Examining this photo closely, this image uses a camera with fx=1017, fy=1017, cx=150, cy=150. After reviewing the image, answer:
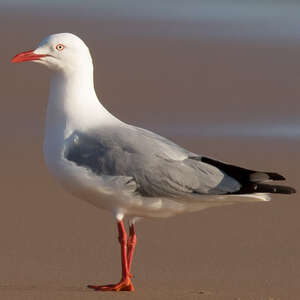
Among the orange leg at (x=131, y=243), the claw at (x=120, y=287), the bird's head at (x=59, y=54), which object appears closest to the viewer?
the claw at (x=120, y=287)

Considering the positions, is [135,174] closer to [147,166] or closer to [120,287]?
[147,166]

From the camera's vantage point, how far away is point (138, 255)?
24.6 feet

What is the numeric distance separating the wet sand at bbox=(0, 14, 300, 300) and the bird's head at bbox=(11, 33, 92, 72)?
4.56ft

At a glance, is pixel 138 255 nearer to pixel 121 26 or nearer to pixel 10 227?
pixel 10 227

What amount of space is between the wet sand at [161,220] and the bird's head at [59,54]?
4.56 ft

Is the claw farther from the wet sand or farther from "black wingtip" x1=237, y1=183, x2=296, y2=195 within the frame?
"black wingtip" x1=237, y1=183, x2=296, y2=195

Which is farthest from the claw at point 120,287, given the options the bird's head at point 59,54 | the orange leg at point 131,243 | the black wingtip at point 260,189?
the bird's head at point 59,54

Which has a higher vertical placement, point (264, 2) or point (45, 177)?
point (264, 2)

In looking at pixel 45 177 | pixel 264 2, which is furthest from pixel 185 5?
pixel 45 177

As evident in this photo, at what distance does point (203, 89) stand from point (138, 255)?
17.6 ft

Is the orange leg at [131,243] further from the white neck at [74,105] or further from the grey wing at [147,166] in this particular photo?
the white neck at [74,105]

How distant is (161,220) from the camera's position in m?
8.05

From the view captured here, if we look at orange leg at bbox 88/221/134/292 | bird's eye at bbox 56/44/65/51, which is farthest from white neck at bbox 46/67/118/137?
orange leg at bbox 88/221/134/292

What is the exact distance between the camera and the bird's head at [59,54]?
20.7 ft
